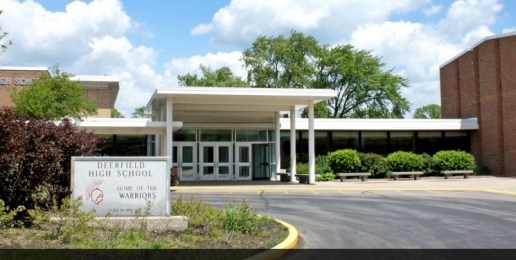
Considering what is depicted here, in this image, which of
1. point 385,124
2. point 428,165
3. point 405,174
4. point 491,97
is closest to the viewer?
point 405,174

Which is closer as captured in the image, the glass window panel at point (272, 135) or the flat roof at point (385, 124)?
the glass window panel at point (272, 135)

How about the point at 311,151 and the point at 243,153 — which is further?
the point at 243,153

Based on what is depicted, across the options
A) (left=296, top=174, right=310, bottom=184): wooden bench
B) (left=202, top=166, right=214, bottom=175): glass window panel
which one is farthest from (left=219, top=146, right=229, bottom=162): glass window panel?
(left=296, top=174, right=310, bottom=184): wooden bench

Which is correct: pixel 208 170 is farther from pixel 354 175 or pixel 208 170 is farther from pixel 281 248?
pixel 281 248

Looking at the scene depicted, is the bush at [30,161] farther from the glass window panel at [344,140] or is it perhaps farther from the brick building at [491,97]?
the brick building at [491,97]

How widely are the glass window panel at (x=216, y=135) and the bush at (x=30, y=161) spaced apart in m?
21.7

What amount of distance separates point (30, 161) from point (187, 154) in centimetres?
2244

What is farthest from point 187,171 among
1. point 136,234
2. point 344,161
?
point 136,234

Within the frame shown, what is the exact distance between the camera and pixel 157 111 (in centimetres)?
3234

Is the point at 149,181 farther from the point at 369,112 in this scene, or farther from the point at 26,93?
the point at 369,112

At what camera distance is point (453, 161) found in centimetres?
3416

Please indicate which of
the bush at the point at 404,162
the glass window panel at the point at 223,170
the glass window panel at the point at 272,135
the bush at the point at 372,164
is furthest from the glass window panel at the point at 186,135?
the bush at the point at 404,162

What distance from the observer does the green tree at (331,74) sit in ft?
203

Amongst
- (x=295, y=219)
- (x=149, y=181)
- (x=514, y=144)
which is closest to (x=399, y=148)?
(x=514, y=144)
